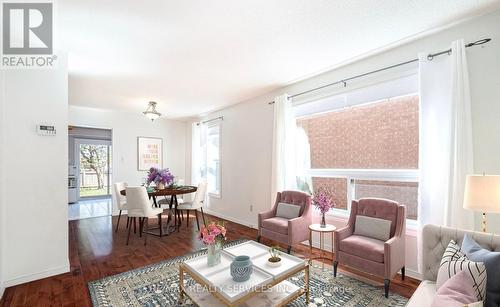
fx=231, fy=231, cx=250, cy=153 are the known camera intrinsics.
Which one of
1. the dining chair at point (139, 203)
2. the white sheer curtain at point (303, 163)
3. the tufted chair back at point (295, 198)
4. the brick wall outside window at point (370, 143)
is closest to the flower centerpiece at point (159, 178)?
the dining chair at point (139, 203)

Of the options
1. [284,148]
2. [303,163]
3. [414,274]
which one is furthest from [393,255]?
[284,148]

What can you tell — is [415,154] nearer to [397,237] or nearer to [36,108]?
[397,237]

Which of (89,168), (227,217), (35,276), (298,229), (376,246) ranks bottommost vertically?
(227,217)

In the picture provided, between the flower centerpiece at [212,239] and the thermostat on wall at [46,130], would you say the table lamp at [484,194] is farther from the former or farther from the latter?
the thermostat on wall at [46,130]

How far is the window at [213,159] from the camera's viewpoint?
5812 mm

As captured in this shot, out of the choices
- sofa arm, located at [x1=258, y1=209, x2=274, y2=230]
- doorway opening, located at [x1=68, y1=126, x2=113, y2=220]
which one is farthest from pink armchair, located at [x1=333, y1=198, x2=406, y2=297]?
doorway opening, located at [x1=68, y1=126, x2=113, y2=220]

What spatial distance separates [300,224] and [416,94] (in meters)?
2.15

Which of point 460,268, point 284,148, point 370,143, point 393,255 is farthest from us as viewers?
point 284,148

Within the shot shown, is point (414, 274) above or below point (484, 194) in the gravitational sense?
below

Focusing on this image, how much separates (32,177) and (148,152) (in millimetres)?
3891

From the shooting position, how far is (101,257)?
124 inches

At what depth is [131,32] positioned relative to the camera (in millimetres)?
2365

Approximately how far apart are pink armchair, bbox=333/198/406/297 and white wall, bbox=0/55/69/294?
3.22 m

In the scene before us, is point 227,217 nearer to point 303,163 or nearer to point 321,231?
point 303,163
